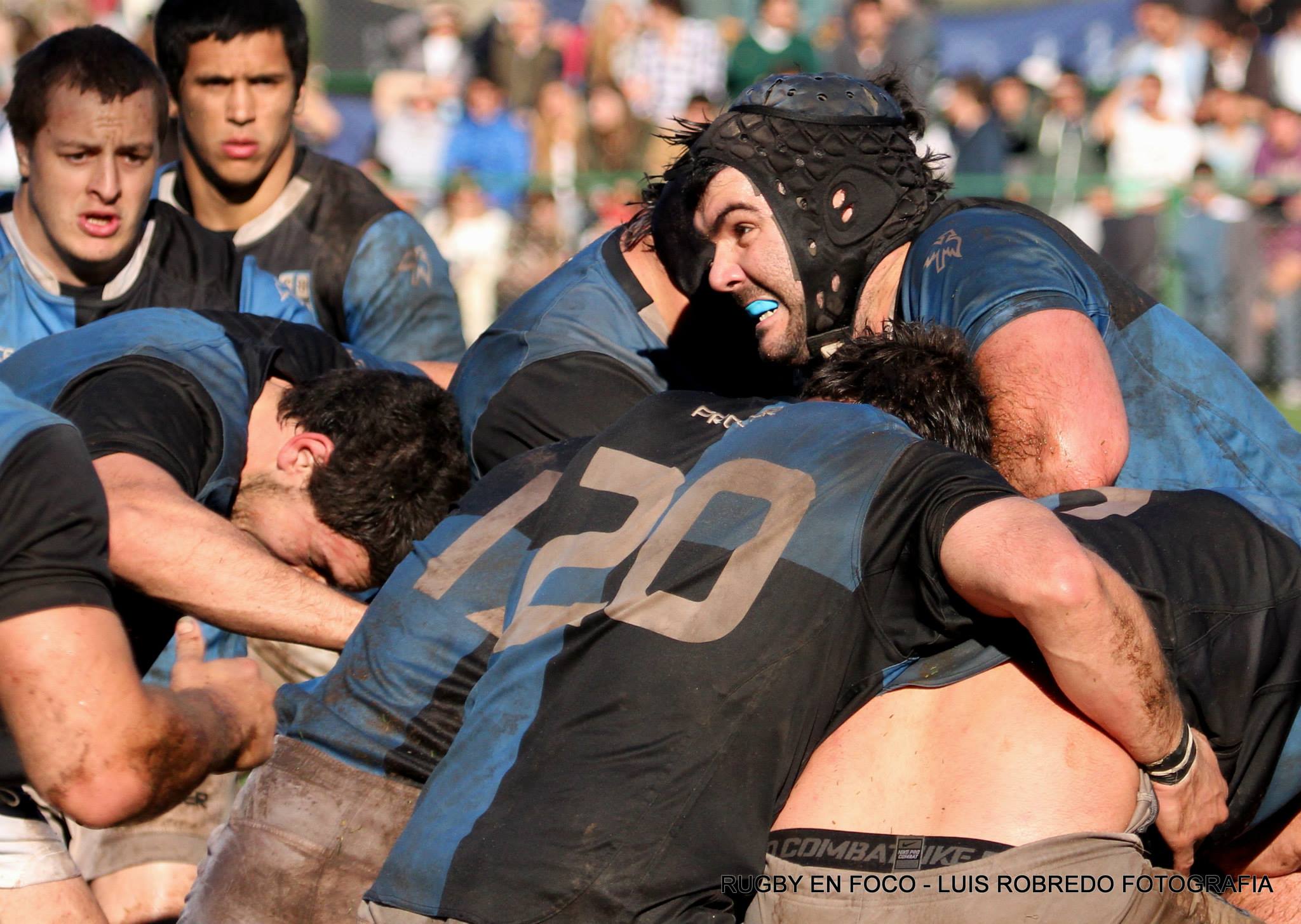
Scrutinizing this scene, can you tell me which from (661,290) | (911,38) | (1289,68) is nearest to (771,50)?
(911,38)

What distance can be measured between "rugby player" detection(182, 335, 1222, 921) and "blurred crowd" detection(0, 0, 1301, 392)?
7862 millimetres

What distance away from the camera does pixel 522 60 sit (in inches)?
536

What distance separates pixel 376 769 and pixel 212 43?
3.32 meters

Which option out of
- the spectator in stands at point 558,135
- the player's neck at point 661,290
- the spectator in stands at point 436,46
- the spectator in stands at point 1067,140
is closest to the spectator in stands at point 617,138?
the spectator in stands at point 558,135

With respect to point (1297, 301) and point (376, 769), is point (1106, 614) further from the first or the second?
point (1297, 301)

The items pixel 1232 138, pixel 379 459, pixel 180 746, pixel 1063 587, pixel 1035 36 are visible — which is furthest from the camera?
pixel 1035 36

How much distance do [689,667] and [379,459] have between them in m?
1.54

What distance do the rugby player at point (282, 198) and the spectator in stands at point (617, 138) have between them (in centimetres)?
683

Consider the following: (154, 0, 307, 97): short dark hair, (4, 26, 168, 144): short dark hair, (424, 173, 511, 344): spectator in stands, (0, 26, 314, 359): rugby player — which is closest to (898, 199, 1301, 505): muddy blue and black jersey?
(0, 26, 314, 359): rugby player

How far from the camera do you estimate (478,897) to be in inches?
108

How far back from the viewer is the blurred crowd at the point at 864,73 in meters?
11.4

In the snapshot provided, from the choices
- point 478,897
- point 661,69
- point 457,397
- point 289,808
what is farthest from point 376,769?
point 661,69

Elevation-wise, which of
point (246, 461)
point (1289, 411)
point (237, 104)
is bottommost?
point (1289, 411)

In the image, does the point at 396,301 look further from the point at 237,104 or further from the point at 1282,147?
the point at 1282,147
